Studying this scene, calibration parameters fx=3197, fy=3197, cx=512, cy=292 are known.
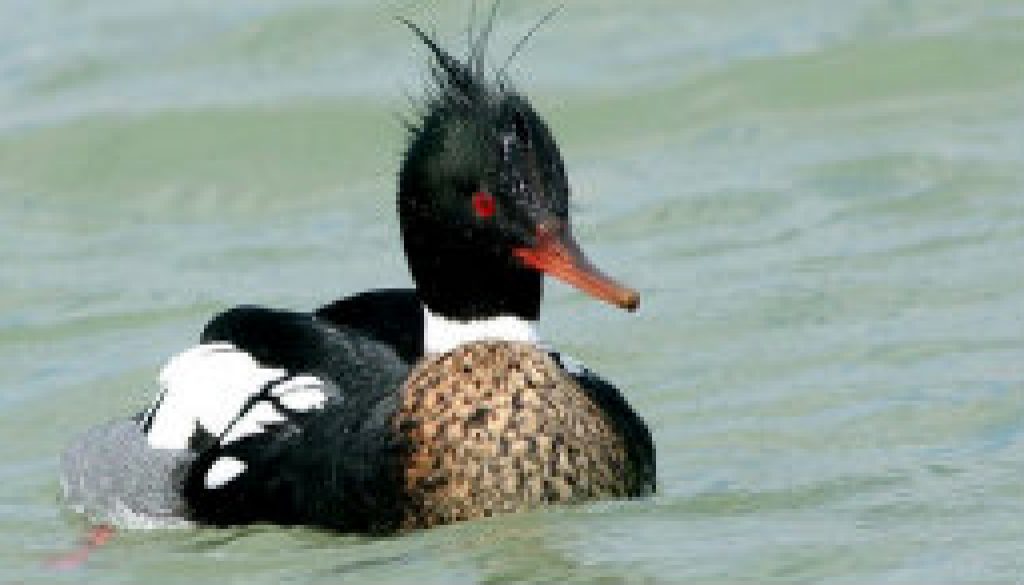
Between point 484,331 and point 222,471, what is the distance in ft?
3.32

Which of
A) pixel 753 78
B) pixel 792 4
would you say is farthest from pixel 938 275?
pixel 792 4

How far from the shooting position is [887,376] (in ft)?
41.4

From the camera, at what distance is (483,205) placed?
10289mm

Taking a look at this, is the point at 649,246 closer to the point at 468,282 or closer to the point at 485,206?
the point at 468,282

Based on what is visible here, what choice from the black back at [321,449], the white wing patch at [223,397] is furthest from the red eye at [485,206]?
the white wing patch at [223,397]

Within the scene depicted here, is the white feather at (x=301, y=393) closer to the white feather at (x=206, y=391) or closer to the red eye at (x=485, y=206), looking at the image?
the white feather at (x=206, y=391)

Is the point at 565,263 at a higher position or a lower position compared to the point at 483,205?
lower

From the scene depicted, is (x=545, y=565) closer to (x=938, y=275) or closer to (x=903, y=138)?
(x=938, y=275)

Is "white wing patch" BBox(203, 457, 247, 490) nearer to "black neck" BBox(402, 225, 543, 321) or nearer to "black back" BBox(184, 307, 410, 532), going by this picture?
"black back" BBox(184, 307, 410, 532)

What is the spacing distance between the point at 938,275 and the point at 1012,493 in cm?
364

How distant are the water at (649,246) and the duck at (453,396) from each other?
13 cm

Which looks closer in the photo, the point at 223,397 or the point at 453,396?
the point at 453,396

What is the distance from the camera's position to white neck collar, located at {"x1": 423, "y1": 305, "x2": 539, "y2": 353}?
1052 cm

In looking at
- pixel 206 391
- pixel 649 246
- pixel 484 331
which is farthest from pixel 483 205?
pixel 649 246
